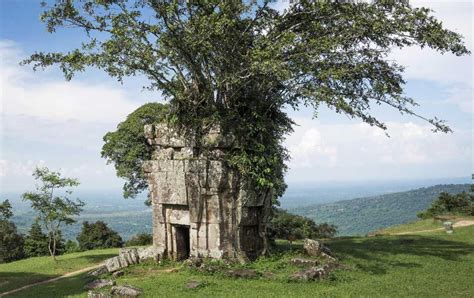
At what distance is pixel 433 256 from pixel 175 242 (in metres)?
14.1

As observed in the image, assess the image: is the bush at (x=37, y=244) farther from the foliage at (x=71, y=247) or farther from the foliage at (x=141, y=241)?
the foliage at (x=141, y=241)

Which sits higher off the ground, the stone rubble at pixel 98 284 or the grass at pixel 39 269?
the stone rubble at pixel 98 284

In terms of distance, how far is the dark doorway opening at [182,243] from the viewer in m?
26.0

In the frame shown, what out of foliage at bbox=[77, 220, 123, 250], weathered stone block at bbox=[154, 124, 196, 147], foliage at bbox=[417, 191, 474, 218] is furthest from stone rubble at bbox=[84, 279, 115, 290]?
foliage at bbox=[417, 191, 474, 218]

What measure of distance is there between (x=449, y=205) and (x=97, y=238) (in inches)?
1503

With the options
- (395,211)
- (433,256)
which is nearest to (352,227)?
(395,211)

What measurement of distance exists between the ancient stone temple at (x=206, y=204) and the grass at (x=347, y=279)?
1412mm

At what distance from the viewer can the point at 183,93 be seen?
2550 centimetres

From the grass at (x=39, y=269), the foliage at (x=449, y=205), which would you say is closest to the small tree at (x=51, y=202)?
the grass at (x=39, y=269)

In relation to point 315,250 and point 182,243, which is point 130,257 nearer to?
point 182,243

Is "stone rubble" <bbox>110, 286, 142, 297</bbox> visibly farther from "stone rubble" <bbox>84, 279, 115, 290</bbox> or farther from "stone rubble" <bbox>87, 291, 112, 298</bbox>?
"stone rubble" <bbox>84, 279, 115, 290</bbox>

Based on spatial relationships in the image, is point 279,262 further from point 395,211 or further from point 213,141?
point 395,211

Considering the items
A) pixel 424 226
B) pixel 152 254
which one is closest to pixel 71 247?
pixel 152 254

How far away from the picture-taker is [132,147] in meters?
39.3
